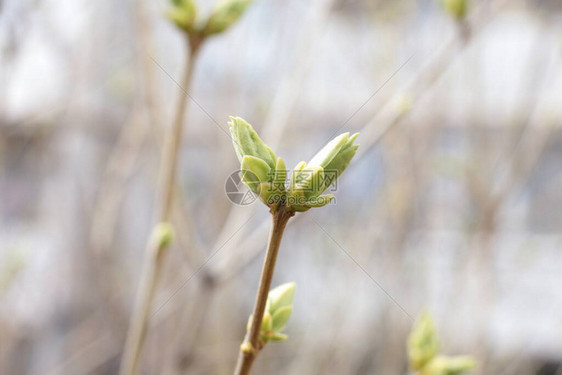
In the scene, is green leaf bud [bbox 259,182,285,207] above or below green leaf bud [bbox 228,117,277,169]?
below

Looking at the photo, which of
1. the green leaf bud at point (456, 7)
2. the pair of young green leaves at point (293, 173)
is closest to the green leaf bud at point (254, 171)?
the pair of young green leaves at point (293, 173)

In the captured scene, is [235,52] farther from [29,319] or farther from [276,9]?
[29,319]

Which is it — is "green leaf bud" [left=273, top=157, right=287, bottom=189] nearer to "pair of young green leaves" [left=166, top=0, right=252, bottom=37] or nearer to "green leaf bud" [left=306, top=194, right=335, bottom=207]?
"green leaf bud" [left=306, top=194, right=335, bottom=207]

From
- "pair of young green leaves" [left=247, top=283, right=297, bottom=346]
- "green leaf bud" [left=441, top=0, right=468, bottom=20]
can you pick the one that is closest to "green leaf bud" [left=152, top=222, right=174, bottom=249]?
"pair of young green leaves" [left=247, top=283, right=297, bottom=346]

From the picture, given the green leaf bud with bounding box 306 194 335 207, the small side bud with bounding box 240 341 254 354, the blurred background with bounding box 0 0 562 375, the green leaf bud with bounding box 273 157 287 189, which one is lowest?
the small side bud with bounding box 240 341 254 354

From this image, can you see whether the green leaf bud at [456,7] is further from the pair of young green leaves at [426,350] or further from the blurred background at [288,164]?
the pair of young green leaves at [426,350]

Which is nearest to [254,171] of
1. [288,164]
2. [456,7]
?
[456,7]

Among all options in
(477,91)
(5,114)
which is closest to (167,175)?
(5,114)

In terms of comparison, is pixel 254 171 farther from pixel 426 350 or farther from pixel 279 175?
pixel 426 350

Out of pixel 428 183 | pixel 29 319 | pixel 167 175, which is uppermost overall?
pixel 29 319
